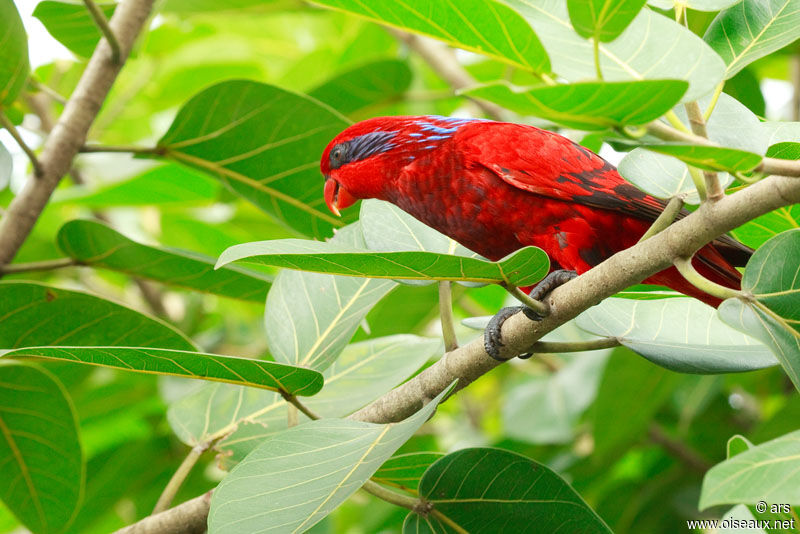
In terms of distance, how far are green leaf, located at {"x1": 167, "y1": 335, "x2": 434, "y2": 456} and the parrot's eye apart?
1.40 ft

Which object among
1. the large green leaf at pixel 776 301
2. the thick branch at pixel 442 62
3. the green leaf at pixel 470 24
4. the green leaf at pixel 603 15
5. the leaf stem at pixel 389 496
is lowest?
the leaf stem at pixel 389 496

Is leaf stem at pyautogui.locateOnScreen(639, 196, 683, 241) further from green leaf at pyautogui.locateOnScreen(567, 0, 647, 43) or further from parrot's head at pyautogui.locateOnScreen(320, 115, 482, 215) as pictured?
parrot's head at pyautogui.locateOnScreen(320, 115, 482, 215)

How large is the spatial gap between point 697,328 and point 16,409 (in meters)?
1.32

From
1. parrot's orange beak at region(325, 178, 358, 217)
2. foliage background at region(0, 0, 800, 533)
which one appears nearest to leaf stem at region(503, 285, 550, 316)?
foliage background at region(0, 0, 800, 533)

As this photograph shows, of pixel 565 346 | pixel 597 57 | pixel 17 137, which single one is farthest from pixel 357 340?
pixel 597 57

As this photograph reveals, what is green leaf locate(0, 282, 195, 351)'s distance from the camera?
1498 mm

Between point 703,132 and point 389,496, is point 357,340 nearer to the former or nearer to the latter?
point 389,496

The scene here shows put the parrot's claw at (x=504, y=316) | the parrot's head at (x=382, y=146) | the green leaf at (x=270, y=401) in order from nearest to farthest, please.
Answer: the parrot's claw at (x=504, y=316), the green leaf at (x=270, y=401), the parrot's head at (x=382, y=146)

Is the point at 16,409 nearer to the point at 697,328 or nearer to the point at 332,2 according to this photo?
the point at 332,2

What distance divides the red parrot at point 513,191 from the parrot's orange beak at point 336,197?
8cm

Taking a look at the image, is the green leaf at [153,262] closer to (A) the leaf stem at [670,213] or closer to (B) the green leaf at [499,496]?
(B) the green leaf at [499,496]

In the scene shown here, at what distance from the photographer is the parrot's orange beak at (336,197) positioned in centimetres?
185

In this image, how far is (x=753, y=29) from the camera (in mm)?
1011

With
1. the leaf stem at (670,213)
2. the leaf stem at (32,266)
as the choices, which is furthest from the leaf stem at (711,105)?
the leaf stem at (32,266)
